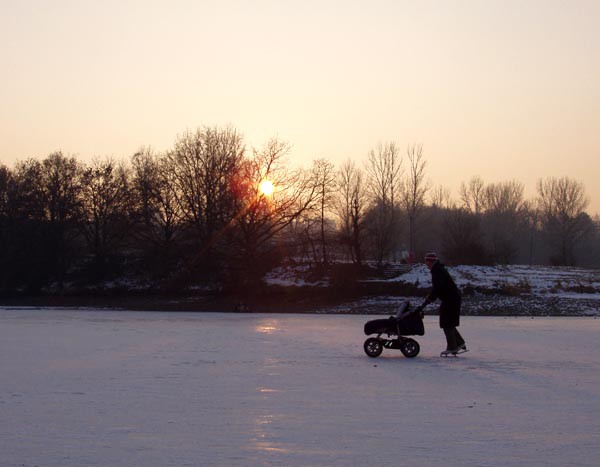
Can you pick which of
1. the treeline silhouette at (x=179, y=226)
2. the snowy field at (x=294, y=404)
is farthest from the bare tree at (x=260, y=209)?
the snowy field at (x=294, y=404)

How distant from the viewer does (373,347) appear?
14344mm

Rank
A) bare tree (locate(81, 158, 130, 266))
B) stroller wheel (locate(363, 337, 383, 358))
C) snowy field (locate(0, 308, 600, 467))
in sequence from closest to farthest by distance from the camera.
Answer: snowy field (locate(0, 308, 600, 467)) < stroller wheel (locate(363, 337, 383, 358)) < bare tree (locate(81, 158, 130, 266))

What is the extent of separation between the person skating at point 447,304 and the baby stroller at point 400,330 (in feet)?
0.97

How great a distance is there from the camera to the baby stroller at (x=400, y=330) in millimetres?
14312

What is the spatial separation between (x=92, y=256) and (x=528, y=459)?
53.7 meters

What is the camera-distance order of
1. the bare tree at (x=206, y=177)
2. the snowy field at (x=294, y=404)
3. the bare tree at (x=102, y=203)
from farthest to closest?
the bare tree at (x=102, y=203) → the bare tree at (x=206, y=177) → the snowy field at (x=294, y=404)

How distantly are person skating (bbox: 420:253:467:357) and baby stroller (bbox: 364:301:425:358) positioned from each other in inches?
11.6

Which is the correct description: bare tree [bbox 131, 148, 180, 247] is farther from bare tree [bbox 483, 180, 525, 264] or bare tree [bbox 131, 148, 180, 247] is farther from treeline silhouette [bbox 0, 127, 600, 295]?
bare tree [bbox 483, 180, 525, 264]

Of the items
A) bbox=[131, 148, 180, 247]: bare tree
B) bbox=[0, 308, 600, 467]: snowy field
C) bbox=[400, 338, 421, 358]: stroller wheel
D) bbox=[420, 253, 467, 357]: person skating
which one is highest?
bbox=[131, 148, 180, 247]: bare tree

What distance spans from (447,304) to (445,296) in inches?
6.4

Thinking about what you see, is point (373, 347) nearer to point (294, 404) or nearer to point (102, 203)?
point (294, 404)

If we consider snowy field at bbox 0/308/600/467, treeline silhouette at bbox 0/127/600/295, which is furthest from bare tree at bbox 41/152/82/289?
snowy field at bbox 0/308/600/467

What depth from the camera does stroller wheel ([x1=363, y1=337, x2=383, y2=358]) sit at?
14.3 m

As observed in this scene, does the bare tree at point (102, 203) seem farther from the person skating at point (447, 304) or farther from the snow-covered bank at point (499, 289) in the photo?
the person skating at point (447, 304)
